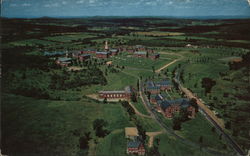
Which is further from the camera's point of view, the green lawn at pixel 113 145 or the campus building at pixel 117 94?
the campus building at pixel 117 94

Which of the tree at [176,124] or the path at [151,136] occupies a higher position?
the tree at [176,124]

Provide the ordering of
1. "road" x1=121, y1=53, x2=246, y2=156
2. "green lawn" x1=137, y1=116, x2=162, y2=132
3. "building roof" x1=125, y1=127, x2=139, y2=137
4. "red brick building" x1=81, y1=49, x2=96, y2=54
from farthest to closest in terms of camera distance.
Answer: "red brick building" x1=81, y1=49, x2=96, y2=54
"green lawn" x1=137, y1=116, x2=162, y2=132
"building roof" x1=125, y1=127, x2=139, y2=137
"road" x1=121, y1=53, x2=246, y2=156

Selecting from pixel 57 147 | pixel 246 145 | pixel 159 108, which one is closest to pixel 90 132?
pixel 57 147

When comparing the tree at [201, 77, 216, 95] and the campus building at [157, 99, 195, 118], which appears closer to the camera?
the campus building at [157, 99, 195, 118]

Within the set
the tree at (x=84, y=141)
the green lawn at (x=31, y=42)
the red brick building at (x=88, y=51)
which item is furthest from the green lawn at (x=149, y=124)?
the red brick building at (x=88, y=51)

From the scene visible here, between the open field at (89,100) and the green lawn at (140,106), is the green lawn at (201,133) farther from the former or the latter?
the green lawn at (140,106)

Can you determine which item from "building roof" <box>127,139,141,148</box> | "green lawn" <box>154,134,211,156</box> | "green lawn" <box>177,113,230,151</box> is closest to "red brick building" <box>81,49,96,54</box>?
"green lawn" <box>177,113,230,151</box>

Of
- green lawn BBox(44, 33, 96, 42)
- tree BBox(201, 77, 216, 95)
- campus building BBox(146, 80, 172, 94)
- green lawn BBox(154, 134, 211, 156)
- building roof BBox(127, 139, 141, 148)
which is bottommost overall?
green lawn BBox(154, 134, 211, 156)

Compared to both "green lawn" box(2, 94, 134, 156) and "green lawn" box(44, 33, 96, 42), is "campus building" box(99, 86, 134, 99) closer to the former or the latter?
"green lawn" box(2, 94, 134, 156)

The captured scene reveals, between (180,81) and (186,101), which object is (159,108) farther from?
(180,81)
